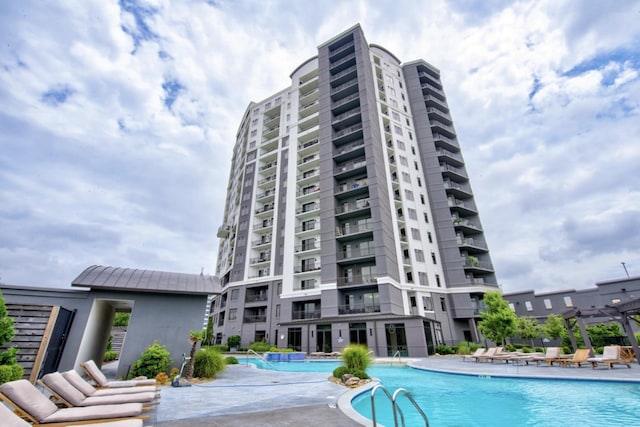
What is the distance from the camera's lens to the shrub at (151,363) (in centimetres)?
947

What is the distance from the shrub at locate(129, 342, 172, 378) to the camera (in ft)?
31.1

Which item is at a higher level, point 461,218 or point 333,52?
point 333,52

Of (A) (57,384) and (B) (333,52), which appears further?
(B) (333,52)

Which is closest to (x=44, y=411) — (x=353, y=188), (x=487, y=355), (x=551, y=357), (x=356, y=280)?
(x=551, y=357)

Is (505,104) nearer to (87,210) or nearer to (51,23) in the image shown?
(51,23)

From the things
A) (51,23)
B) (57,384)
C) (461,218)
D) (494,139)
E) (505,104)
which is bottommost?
(57,384)

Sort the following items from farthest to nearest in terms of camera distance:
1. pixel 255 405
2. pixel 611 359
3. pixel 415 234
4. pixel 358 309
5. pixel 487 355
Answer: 1. pixel 415 234
2. pixel 358 309
3. pixel 487 355
4. pixel 611 359
5. pixel 255 405

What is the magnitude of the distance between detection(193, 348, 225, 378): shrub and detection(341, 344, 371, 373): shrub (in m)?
5.24

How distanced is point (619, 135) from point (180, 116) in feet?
96.0

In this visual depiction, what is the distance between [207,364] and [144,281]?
4.15 m

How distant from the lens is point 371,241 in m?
30.6

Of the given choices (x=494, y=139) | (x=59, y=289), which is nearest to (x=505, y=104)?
(x=494, y=139)

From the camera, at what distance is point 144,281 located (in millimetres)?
10734

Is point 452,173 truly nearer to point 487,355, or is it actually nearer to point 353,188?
point 353,188
